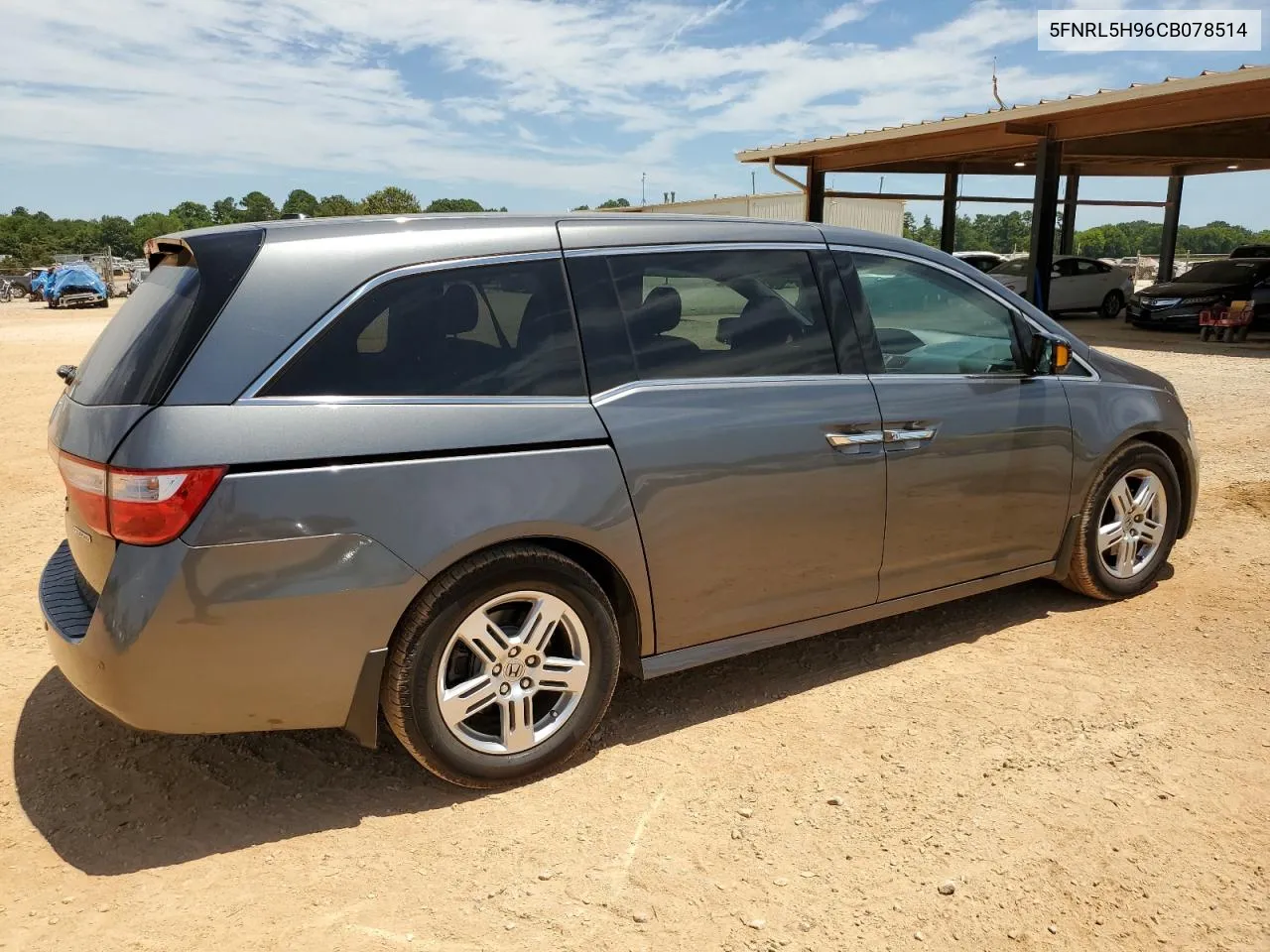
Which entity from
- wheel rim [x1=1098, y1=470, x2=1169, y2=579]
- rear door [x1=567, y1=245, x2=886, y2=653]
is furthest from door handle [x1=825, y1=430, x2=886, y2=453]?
wheel rim [x1=1098, y1=470, x2=1169, y2=579]

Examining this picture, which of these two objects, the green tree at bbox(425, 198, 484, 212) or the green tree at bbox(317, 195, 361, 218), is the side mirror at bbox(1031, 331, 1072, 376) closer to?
the green tree at bbox(425, 198, 484, 212)

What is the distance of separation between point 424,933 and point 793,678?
1.90 m

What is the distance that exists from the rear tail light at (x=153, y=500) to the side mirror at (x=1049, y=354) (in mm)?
3235

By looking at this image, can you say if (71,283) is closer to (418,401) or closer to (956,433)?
(418,401)

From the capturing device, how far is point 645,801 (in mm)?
3021

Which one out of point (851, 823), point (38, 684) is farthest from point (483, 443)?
point (38, 684)

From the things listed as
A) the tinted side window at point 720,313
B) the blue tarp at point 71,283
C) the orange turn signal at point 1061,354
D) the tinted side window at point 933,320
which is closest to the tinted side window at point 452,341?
the tinted side window at point 720,313

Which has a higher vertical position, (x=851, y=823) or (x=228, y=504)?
(x=228, y=504)

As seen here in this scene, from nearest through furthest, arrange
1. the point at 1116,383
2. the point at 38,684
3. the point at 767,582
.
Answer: the point at 767,582
the point at 38,684
the point at 1116,383

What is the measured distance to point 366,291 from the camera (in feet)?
9.18

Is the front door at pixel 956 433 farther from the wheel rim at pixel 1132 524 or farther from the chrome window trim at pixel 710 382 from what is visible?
the wheel rim at pixel 1132 524

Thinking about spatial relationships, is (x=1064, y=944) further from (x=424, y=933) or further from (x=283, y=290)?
(x=283, y=290)

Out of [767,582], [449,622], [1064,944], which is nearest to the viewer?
[1064,944]

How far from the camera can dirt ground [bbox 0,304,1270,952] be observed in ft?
8.10
